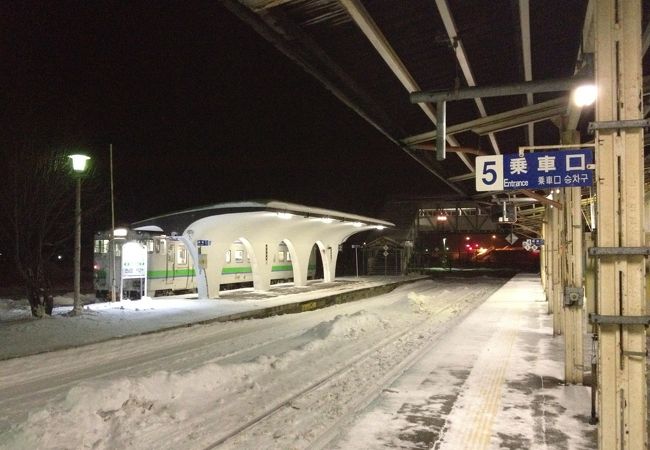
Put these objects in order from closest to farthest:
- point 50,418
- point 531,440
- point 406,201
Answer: point 531,440 → point 50,418 → point 406,201

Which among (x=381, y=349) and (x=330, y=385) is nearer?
(x=330, y=385)

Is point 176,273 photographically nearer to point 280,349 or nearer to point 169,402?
point 280,349

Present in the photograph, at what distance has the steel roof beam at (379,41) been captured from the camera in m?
5.11

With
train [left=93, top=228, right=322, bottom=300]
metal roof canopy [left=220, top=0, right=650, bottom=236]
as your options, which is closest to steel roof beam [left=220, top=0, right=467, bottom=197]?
metal roof canopy [left=220, top=0, right=650, bottom=236]

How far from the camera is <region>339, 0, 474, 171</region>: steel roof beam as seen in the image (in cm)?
511

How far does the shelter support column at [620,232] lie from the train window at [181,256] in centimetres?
2128

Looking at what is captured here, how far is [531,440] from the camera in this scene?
5555mm

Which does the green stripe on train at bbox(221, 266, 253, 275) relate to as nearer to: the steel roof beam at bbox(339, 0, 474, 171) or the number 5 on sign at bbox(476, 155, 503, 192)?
the steel roof beam at bbox(339, 0, 474, 171)

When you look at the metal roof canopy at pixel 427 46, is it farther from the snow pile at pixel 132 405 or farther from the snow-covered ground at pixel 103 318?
the snow-covered ground at pixel 103 318

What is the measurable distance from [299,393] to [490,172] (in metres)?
4.19

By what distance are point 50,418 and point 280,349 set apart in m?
5.35

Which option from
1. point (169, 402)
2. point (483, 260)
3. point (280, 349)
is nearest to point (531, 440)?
point (169, 402)

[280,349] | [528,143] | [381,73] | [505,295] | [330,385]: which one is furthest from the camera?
[505,295]

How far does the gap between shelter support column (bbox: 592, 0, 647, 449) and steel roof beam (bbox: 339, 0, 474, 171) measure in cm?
222
